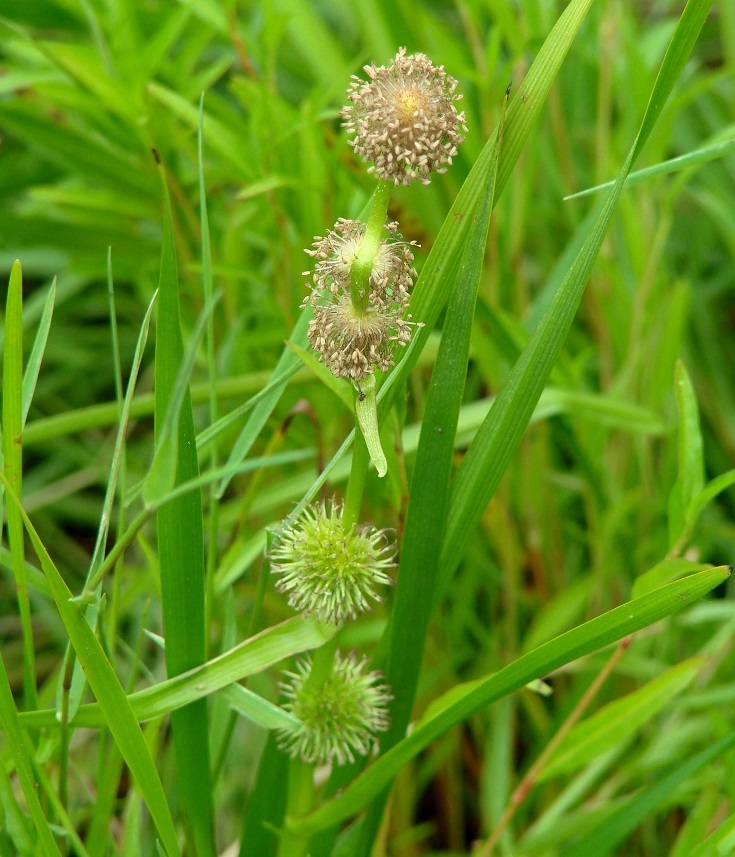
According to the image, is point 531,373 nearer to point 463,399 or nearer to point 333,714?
point 333,714

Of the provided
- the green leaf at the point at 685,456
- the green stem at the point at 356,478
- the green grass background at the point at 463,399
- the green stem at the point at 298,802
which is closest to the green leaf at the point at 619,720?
the green grass background at the point at 463,399

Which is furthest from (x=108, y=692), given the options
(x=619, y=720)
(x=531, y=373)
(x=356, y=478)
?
(x=619, y=720)

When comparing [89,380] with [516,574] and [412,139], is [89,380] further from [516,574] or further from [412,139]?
[412,139]

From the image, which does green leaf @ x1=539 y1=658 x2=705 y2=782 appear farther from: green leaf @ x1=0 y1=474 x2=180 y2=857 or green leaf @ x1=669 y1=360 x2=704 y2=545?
green leaf @ x1=0 y1=474 x2=180 y2=857

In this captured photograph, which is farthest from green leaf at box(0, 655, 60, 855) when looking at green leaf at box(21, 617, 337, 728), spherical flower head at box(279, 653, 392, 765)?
spherical flower head at box(279, 653, 392, 765)

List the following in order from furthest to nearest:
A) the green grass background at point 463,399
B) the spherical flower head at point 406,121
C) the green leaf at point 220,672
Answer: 1. the green grass background at point 463,399
2. the green leaf at point 220,672
3. the spherical flower head at point 406,121

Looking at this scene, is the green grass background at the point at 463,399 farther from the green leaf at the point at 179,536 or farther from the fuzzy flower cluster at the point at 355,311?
the fuzzy flower cluster at the point at 355,311

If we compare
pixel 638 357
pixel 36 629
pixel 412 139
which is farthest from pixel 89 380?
pixel 412 139
